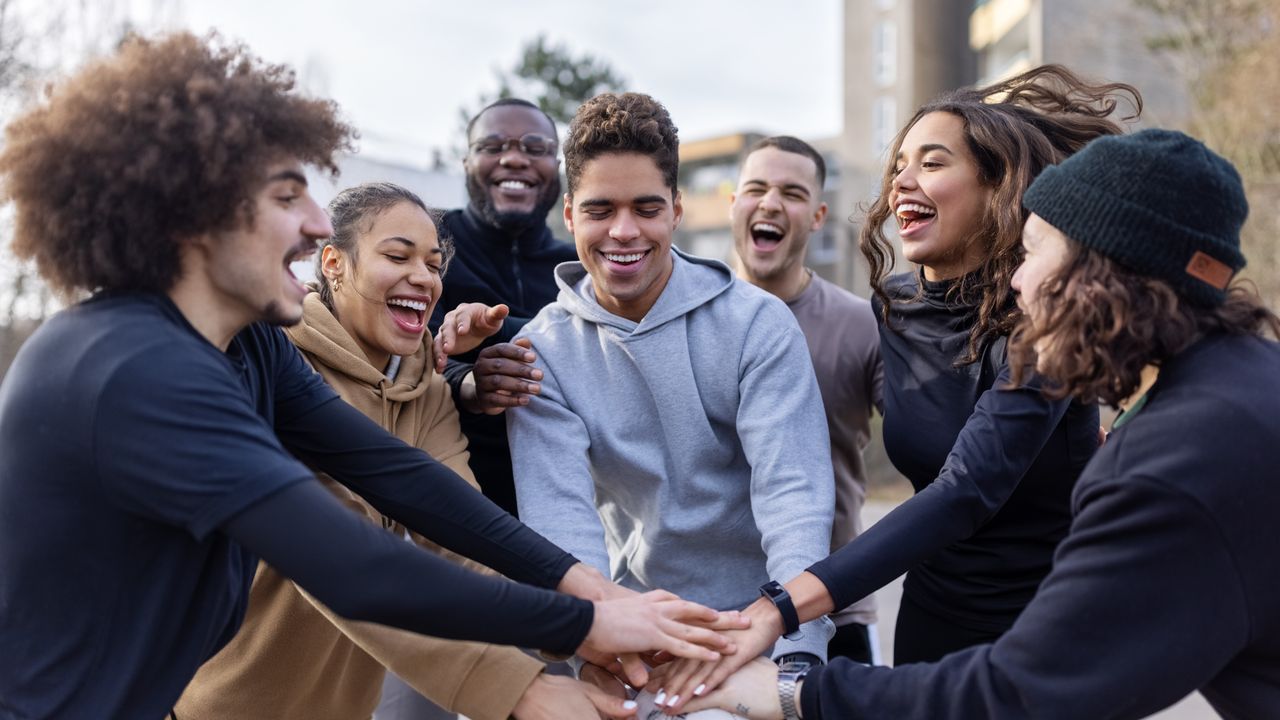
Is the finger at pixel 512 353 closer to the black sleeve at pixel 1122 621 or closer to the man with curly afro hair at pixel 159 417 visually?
the man with curly afro hair at pixel 159 417

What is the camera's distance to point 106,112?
2.09 metres

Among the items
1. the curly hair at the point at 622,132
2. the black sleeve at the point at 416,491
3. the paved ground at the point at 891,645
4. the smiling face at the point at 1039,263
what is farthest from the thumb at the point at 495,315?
the paved ground at the point at 891,645

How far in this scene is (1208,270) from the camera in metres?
2.11

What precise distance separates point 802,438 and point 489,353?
3.23ft

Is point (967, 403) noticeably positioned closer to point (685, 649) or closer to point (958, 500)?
point (958, 500)

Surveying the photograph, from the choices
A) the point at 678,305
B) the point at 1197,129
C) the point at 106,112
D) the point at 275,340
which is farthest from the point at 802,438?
the point at 1197,129

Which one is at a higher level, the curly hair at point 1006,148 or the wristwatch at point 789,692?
the curly hair at point 1006,148

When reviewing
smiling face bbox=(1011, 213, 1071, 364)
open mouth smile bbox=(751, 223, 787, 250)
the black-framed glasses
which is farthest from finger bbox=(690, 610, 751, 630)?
the black-framed glasses

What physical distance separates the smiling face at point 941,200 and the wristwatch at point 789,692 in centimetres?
129

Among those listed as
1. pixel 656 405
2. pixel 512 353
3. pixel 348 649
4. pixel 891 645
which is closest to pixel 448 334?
pixel 512 353

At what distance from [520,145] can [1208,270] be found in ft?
11.1

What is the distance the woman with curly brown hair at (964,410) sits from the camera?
2.81 m

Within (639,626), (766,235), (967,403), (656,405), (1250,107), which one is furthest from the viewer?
(1250,107)

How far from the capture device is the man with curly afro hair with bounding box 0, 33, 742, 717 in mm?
1970
